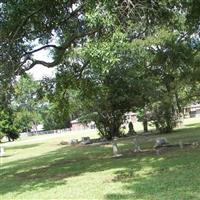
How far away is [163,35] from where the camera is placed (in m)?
35.6

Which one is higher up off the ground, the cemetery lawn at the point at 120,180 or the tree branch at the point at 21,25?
the tree branch at the point at 21,25

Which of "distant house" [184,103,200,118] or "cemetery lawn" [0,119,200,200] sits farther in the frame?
"distant house" [184,103,200,118]

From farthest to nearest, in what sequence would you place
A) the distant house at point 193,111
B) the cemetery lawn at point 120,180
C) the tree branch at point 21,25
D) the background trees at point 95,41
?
the distant house at point 193,111
the tree branch at point 21,25
the background trees at point 95,41
the cemetery lawn at point 120,180

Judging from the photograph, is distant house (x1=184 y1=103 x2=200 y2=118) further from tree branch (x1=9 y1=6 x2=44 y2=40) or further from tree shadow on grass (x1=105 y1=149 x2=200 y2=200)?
tree branch (x1=9 y1=6 x2=44 y2=40)

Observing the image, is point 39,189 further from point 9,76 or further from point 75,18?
point 75,18

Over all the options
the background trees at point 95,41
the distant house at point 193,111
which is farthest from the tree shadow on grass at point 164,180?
the distant house at point 193,111

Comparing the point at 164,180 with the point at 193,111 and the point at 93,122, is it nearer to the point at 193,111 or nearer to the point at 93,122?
the point at 93,122

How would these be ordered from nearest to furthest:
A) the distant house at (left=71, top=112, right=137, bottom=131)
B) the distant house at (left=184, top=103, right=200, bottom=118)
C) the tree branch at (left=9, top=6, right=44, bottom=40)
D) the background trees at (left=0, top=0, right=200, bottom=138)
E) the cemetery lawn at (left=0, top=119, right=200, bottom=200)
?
the cemetery lawn at (left=0, top=119, right=200, bottom=200)
the background trees at (left=0, top=0, right=200, bottom=138)
the tree branch at (left=9, top=6, right=44, bottom=40)
the distant house at (left=71, top=112, right=137, bottom=131)
the distant house at (left=184, top=103, right=200, bottom=118)

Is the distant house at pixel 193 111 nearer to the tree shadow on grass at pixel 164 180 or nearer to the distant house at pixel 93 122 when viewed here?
the distant house at pixel 93 122

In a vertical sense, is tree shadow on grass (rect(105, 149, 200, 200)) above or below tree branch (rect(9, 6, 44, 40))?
below

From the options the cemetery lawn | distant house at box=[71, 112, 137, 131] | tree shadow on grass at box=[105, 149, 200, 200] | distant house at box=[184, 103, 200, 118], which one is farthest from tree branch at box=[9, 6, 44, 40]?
distant house at box=[184, 103, 200, 118]

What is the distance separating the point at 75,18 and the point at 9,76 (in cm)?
304

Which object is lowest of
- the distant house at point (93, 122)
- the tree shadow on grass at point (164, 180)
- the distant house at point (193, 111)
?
the tree shadow on grass at point (164, 180)

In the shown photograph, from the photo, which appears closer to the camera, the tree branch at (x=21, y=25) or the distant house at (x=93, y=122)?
the tree branch at (x=21, y=25)
